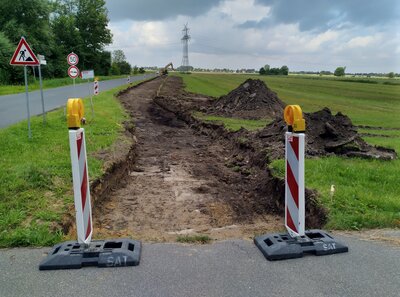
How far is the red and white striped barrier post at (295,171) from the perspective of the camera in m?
4.25

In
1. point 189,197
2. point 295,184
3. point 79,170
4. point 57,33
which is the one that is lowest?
point 189,197

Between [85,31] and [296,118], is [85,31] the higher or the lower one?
the higher one

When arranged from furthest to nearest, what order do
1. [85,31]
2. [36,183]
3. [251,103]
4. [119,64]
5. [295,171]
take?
[119,64] < [85,31] < [251,103] < [36,183] < [295,171]

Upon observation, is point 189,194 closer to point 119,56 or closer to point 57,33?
point 57,33

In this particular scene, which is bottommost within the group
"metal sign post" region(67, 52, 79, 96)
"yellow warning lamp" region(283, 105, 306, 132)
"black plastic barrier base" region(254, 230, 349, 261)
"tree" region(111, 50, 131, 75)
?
"black plastic barrier base" region(254, 230, 349, 261)

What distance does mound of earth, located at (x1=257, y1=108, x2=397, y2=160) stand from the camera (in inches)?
390

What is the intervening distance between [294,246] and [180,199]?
14.1 feet

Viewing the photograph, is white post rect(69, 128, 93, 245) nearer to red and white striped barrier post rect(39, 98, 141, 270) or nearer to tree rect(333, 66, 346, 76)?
red and white striped barrier post rect(39, 98, 141, 270)

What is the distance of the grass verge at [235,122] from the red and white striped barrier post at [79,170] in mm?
11161

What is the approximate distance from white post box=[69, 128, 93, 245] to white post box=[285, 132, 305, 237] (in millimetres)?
2384

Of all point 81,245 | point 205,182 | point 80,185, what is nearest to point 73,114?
point 80,185

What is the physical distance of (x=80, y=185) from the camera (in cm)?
406

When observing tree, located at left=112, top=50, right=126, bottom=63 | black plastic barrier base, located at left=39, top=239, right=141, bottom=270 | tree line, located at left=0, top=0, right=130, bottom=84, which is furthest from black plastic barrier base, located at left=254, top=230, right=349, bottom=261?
tree, located at left=112, top=50, right=126, bottom=63

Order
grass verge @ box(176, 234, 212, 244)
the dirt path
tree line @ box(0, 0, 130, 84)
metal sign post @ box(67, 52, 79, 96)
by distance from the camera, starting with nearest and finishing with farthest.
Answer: grass verge @ box(176, 234, 212, 244), the dirt path, metal sign post @ box(67, 52, 79, 96), tree line @ box(0, 0, 130, 84)
